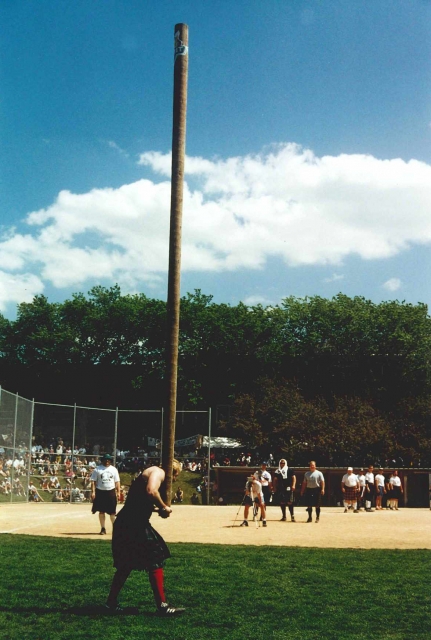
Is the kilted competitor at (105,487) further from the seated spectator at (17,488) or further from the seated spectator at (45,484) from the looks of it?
the seated spectator at (45,484)

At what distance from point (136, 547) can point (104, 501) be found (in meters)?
7.61

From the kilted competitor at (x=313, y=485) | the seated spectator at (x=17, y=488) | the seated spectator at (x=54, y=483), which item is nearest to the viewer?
the kilted competitor at (x=313, y=485)

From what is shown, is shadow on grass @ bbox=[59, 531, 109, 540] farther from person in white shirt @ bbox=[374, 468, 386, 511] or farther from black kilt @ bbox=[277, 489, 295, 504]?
person in white shirt @ bbox=[374, 468, 386, 511]

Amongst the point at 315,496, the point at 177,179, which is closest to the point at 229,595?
the point at 177,179

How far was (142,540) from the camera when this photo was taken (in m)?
6.88

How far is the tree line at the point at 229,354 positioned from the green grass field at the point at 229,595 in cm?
2948

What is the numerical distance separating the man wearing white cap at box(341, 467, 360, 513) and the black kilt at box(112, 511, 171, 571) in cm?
1718

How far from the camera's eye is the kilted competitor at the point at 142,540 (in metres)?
6.78

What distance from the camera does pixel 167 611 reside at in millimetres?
6949

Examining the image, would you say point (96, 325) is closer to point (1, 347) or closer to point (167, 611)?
point (1, 347)

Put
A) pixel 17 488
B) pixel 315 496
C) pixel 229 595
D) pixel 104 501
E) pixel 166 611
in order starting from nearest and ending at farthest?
pixel 166 611
pixel 229 595
pixel 104 501
pixel 315 496
pixel 17 488

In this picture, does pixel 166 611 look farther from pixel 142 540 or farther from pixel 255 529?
pixel 255 529

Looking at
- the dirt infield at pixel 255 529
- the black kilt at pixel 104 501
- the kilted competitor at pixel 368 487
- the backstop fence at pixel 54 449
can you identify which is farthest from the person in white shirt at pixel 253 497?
the kilted competitor at pixel 368 487

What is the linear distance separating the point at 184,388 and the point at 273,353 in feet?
23.6
